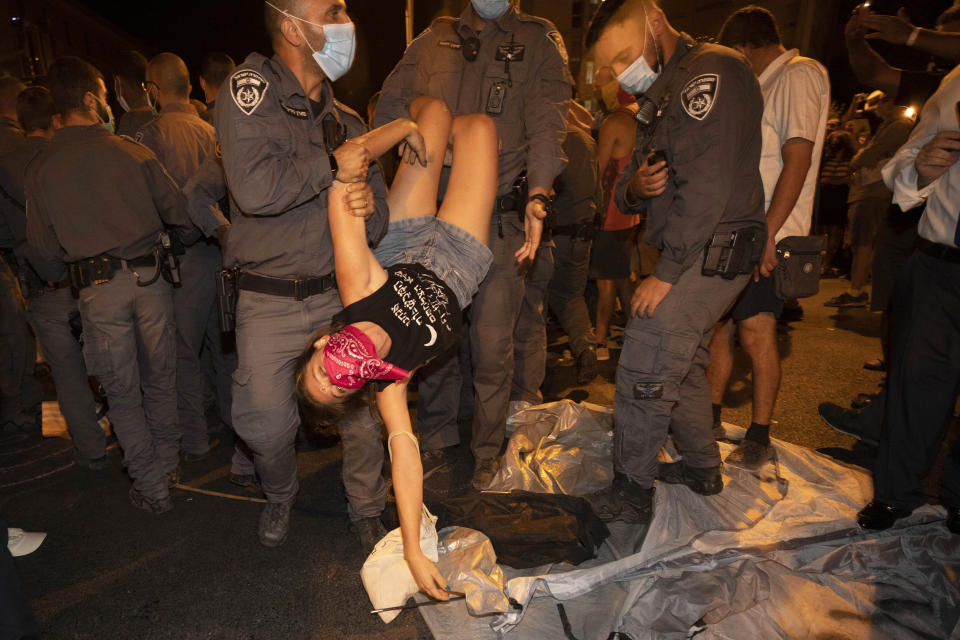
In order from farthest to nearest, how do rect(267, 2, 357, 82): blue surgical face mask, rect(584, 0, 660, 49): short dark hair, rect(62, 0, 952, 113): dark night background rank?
rect(62, 0, 952, 113): dark night background, rect(584, 0, 660, 49): short dark hair, rect(267, 2, 357, 82): blue surgical face mask

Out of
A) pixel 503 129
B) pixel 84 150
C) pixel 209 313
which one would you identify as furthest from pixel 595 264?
pixel 84 150

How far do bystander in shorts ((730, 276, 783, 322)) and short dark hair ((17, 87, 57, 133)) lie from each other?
4.19 meters

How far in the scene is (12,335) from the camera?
3.47 metres

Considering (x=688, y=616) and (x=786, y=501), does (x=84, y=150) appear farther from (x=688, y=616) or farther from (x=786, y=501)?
(x=786, y=501)

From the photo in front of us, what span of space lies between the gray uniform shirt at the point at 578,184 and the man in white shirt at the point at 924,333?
6.45 ft

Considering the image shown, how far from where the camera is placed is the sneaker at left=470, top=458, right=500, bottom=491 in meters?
2.60

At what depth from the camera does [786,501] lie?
7.62 ft

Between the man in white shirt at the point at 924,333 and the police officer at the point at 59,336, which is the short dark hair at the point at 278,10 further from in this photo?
the man in white shirt at the point at 924,333

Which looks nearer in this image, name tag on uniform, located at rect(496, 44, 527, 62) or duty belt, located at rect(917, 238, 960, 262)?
duty belt, located at rect(917, 238, 960, 262)

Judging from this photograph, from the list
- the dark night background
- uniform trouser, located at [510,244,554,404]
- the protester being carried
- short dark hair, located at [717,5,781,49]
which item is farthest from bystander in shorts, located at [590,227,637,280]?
the dark night background

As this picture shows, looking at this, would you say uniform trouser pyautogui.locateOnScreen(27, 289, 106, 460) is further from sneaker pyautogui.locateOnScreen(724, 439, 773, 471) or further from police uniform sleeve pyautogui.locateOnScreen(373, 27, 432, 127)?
sneaker pyautogui.locateOnScreen(724, 439, 773, 471)

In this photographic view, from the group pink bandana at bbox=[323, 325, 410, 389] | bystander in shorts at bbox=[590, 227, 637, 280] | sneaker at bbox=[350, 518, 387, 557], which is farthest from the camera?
bystander in shorts at bbox=[590, 227, 637, 280]

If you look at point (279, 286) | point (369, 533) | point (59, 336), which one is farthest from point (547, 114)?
point (59, 336)

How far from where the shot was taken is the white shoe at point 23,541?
2268 mm
